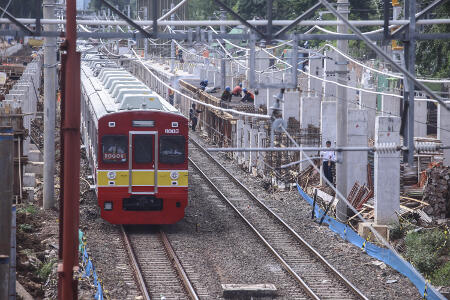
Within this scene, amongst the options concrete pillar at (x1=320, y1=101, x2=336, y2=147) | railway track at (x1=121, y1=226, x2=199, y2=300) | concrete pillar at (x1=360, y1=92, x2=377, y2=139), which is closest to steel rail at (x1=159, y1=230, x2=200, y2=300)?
railway track at (x1=121, y1=226, x2=199, y2=300)

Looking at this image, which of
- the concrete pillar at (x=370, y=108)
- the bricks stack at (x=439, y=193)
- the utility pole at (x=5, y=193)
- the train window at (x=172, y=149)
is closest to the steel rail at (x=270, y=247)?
the train window at (x=172, y=149)

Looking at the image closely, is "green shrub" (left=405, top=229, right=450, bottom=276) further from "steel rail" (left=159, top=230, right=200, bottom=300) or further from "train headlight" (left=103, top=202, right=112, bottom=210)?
"train headlight" (left=103, top=202, right=112, bottom=210)

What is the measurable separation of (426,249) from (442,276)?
1.11 m

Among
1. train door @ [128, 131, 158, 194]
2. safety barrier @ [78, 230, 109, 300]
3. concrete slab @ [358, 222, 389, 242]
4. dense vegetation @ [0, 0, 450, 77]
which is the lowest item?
safety barrier @ [78, 230, 109, 300]

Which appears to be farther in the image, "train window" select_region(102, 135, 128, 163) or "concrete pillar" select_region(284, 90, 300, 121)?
"concrete pillar" select_region(284, 90, 300, 121)

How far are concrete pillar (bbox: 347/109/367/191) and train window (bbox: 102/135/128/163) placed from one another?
17.5ft

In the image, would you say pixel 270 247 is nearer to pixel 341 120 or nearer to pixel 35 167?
pixel 341 120

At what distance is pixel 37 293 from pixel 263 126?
40.8 ft

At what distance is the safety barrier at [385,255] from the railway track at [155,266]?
11.1 feet

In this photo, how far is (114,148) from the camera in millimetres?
15656

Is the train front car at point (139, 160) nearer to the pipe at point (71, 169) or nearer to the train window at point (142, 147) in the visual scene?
the train window at point (142, 147)

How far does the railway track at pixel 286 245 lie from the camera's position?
12.4m

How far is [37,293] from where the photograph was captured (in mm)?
11469

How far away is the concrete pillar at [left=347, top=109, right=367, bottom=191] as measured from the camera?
18.1 m
